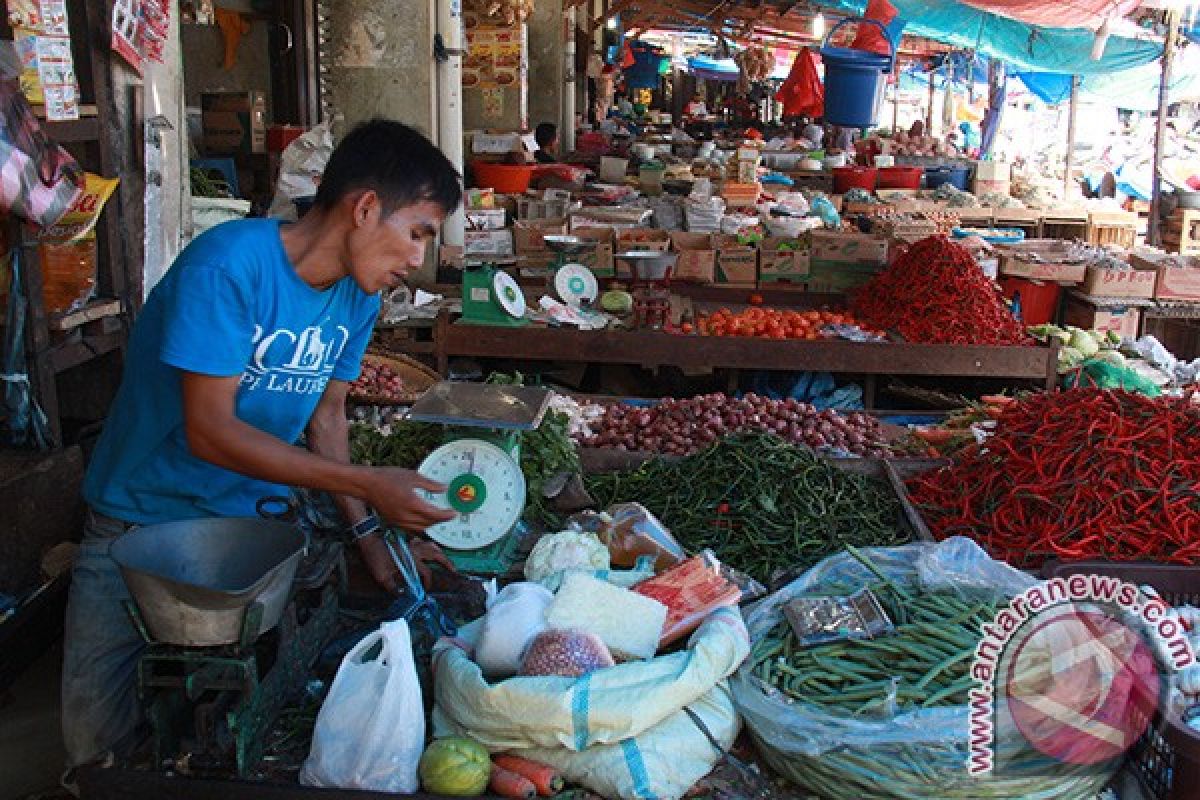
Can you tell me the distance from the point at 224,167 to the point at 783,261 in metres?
3.90

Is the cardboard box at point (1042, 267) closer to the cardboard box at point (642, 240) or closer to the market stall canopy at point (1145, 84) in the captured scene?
the cardboard box at point (642, 240)

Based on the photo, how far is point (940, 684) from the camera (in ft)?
6.86

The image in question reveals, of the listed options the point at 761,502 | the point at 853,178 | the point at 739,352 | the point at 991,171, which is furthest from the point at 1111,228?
the point at 761,502

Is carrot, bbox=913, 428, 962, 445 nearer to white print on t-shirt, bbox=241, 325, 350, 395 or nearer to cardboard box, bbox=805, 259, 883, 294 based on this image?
cardboard box, bbox=805, 259, 883, 294

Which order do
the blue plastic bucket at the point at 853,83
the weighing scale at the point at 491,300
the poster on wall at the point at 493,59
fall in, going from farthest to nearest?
the blue plastic bucket at the point at 853,83 < the poster on wall at the point at 493,59 < the weighing scale at the point at 491,300

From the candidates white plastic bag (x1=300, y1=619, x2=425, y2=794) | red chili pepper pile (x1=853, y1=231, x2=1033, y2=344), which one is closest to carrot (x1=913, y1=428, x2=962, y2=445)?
Result: red chili pepper pile (x1=853, y1=231, x2=1033, y2=344)

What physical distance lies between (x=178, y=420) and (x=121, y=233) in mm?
2139

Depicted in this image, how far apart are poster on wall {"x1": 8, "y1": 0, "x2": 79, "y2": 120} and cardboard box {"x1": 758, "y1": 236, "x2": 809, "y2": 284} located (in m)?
4.82

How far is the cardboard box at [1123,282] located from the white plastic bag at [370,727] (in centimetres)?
681

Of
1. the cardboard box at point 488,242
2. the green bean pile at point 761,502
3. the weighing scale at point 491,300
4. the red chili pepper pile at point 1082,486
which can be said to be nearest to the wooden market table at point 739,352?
the weighing scale at point 491,300

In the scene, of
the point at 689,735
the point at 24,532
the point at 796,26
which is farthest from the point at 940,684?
the point at 796,26

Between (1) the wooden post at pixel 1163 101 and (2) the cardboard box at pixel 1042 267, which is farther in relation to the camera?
(1) the wooden post at pixel 1163 101

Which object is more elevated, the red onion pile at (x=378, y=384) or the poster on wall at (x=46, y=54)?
the poster on wall at (x=46, y=54)

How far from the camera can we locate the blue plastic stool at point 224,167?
710 centimetres
